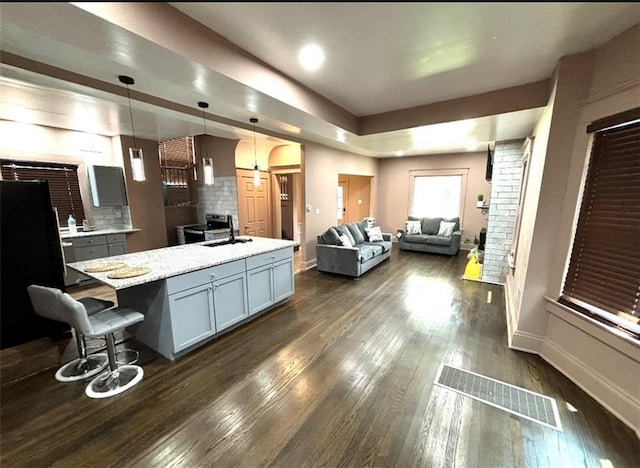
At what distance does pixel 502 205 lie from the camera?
4211 mm

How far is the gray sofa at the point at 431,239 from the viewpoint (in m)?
6.34

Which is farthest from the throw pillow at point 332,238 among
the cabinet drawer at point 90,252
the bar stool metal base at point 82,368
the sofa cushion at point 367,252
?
the cabinet drawer at point 90,252

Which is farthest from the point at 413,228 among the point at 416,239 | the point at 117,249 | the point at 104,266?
the point at 117,249

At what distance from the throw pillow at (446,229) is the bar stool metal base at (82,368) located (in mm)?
6814

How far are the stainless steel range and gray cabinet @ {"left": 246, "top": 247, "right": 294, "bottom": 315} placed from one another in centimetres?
256

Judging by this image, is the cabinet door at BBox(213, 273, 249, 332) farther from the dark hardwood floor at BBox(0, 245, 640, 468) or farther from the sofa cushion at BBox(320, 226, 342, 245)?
the sofa cushion at BBox(320, 226, 342, 245)

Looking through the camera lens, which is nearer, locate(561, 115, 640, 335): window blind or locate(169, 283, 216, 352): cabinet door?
locate(561, 115, 640, 335): window blind

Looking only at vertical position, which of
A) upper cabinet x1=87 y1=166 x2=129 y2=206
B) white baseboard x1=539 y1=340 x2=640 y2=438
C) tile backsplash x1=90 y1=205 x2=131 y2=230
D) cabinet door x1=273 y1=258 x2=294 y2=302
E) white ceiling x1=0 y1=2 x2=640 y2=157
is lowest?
white baseboard x1=539 y1=340 x2=640 y2=438

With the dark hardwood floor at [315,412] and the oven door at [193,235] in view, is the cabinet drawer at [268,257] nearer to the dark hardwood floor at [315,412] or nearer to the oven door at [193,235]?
the dark hardwood floor at [315,412]

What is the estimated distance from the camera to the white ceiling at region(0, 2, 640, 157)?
1.52m

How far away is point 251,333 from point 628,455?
298 cm

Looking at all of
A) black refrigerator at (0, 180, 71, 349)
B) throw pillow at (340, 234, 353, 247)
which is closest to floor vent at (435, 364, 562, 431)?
throw pillow at (340, 234, 353, 247)

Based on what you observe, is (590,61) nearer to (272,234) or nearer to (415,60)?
(415,60)

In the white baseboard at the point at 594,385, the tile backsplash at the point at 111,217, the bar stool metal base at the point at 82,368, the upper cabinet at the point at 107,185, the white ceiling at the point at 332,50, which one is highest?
the white ceiling at the point at 332,50
